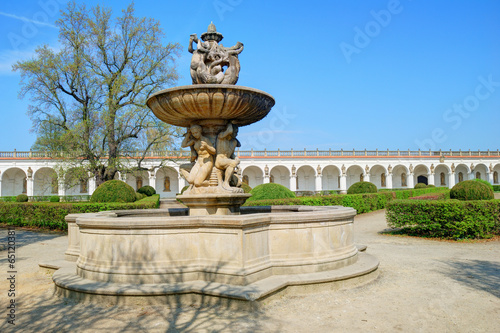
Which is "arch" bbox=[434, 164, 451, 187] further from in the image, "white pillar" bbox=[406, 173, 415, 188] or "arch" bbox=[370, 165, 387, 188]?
"arch" bbox=[370, 165, 387, 188]

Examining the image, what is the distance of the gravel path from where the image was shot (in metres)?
3.99

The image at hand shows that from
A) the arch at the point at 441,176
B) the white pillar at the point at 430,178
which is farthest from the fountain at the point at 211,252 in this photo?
the arch at the point at 441,176

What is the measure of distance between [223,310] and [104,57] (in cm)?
2274

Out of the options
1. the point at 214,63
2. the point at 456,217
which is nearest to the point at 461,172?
the point at 456,217

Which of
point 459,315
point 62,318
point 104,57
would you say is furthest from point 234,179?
point 104,57

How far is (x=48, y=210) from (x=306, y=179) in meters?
39.5

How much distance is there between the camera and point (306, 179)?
51344 millimetres

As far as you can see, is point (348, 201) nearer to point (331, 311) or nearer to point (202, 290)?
point (331, 311)

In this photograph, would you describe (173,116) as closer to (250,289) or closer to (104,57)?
(250,289)

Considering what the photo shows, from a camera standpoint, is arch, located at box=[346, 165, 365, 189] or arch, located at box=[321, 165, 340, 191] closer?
arch, located at box=[321, 165, 340, 191]

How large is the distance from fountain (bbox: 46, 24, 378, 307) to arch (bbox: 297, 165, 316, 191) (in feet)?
146

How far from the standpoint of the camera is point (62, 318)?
437cm

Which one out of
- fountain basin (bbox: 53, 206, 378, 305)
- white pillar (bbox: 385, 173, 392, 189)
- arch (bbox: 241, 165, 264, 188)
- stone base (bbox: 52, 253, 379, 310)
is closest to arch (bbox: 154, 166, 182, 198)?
arch (bbox: 241, 165, 264, 188)

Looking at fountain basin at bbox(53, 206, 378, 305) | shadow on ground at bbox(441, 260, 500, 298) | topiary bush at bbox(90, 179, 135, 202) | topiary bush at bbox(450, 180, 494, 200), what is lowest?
shadow on ground at bbox(441, 260, 500, 298)
